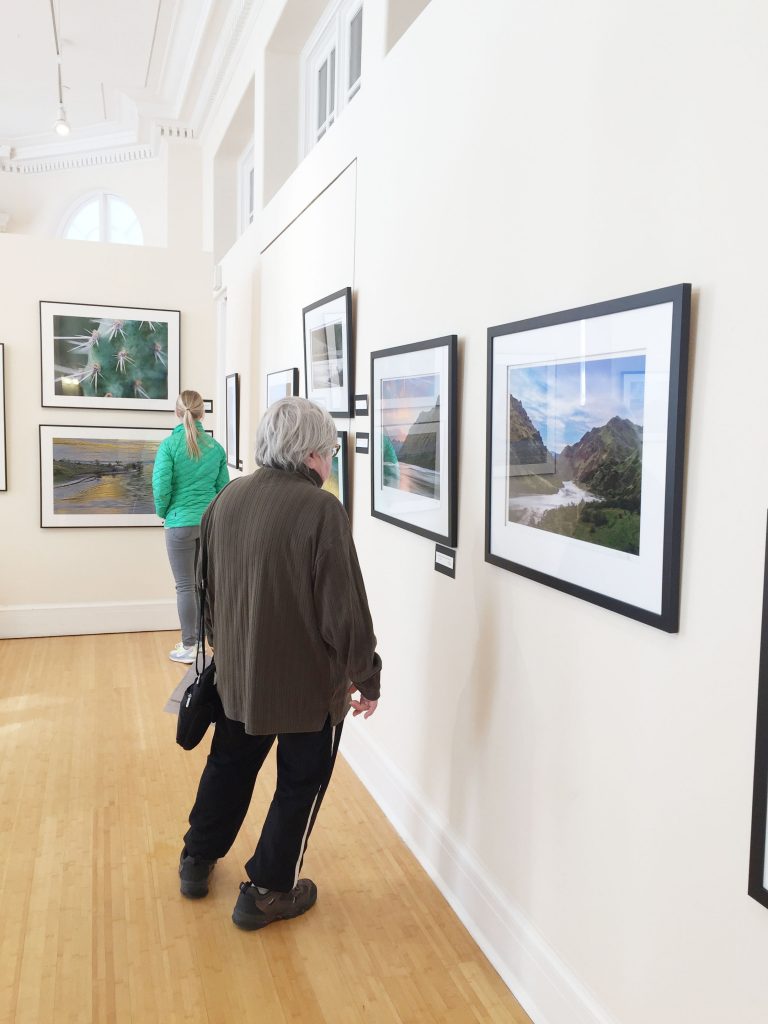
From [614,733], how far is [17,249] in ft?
19.5

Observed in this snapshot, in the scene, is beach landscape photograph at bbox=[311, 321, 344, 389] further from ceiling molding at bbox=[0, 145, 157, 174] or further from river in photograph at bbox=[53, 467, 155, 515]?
ceiling molding at bbox=[0, 145, 157, 174]

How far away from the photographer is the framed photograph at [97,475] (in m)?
6.45

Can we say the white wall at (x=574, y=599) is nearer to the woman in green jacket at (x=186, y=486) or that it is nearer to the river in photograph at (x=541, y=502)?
the river in photograph at (x=541, y=502)

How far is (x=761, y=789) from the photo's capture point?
5.08 feet

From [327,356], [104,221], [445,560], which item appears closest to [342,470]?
[327,356]

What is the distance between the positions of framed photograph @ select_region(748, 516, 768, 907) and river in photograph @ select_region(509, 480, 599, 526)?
597 millimetres

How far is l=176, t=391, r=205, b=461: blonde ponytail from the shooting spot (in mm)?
5520

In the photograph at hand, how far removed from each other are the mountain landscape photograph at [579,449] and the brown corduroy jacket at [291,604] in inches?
21.8

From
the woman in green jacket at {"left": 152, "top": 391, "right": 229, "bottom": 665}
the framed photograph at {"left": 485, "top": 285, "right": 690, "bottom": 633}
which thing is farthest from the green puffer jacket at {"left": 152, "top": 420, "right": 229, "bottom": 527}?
the framed photograph at {"left": 485, "top": 285, "right": 690, "bottom": 633}

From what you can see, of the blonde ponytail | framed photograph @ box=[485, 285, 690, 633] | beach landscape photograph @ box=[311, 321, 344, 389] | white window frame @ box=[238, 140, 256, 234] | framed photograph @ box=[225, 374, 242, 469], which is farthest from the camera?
white window frame @ box=[238, 140, 256, 234]

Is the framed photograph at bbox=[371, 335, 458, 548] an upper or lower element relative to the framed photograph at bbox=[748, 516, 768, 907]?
upper

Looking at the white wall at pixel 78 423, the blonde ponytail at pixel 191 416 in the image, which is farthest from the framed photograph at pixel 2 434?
the blonde ponytail at pixel 191 416

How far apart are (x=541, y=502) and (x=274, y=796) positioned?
136 cm

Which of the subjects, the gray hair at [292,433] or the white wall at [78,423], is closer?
the gray hair at [292,433]
